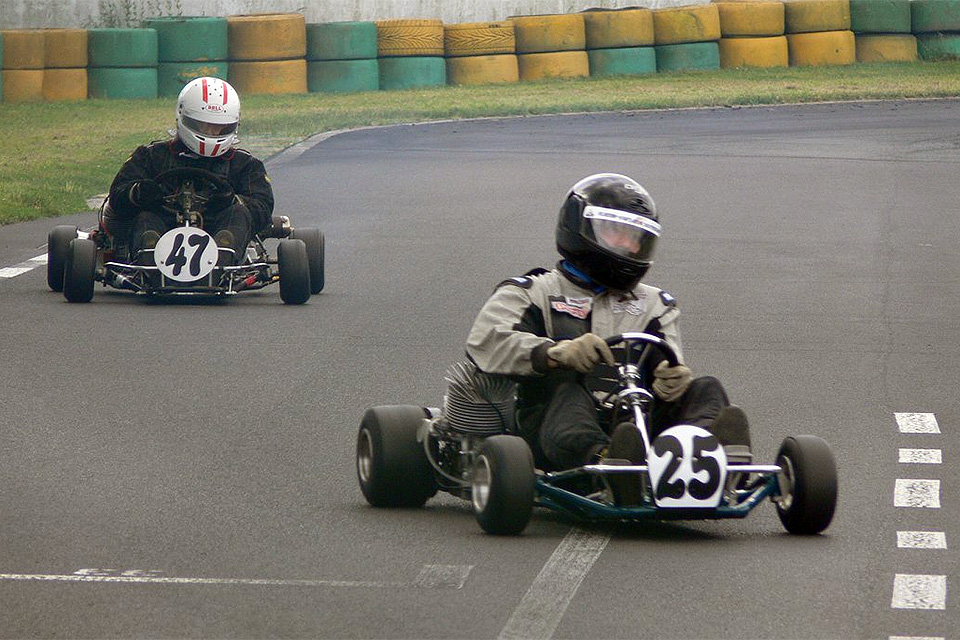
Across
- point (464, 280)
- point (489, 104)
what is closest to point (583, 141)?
point (489, 104)

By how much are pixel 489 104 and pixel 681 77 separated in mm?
4125

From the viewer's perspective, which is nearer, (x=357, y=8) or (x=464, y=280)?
(x=464, y=280)

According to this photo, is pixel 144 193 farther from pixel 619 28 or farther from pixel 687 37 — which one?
pixel 687 37

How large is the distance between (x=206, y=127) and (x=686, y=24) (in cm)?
1970

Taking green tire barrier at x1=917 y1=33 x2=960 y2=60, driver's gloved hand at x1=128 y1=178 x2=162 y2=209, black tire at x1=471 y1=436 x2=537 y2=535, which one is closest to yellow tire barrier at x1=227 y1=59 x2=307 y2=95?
green tire barrier at x1=917 y1=33 x2=960 y2=60

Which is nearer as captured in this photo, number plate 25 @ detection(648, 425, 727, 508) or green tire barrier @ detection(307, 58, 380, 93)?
number plate 25 @ detection(648, 425, 727, 508)

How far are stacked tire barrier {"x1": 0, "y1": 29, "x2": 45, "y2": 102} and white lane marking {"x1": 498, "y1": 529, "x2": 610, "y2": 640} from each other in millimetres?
23906

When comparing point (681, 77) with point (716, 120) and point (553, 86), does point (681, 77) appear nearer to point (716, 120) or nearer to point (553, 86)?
point (553, 86)

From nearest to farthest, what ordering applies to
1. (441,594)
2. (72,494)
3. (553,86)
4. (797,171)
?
(441,594) < (72,494) < (797,171) < (553,86)

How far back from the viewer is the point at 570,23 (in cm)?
3119

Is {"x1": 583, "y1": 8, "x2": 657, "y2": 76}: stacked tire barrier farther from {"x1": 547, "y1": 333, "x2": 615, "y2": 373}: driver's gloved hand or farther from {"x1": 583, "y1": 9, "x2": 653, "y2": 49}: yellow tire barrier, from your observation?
{"x1": 547, "y1": 333, "x2": 615, "y2": 373}: driver's gloved hand

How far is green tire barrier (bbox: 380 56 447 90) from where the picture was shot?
3078 centimetres

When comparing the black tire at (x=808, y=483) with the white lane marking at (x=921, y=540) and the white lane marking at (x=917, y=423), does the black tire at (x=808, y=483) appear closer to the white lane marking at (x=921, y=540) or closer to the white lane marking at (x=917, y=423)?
the white lane marking at (x=921, y=540)

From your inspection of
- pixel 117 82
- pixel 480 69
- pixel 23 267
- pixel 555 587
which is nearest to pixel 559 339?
pixel 555 587
